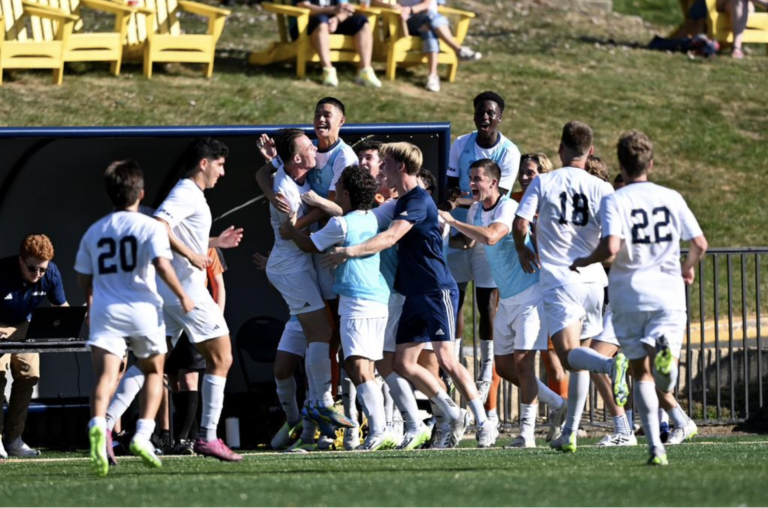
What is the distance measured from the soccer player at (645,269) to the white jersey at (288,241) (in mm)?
2818

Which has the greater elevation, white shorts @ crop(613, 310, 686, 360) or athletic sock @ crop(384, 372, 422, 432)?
white shorts @ crop(613, 310, 686, 360)

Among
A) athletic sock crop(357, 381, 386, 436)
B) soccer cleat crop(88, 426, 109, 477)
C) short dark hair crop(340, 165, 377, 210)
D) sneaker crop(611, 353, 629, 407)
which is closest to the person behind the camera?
soccer cleat crop(88, 426, 109, 477)

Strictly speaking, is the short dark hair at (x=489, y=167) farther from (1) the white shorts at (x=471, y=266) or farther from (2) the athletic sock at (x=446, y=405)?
(2) the athletic sock at (x=446, y=405)

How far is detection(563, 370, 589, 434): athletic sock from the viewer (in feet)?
27.9

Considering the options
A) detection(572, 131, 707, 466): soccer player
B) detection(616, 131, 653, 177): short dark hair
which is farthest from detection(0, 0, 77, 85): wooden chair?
detection(572, 131, 707, 466): soccer player

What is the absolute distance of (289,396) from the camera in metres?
10.3

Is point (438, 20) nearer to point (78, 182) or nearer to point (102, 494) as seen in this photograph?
point (78, 182)

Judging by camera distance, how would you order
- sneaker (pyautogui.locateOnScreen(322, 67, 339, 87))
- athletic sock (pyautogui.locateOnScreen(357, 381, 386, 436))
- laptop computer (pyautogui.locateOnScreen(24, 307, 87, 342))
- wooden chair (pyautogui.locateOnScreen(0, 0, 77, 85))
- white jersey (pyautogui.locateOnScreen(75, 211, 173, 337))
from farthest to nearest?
sneaker (pyautogui.locateOnScreen(322, 67, 339, 87)) < wooden chair (pyautogui.locateOnScreen(0, 0, 77, 85)) < laptop computer (pyautogui.locateOnScreen(24, 307, 87, 342)) < athletic sock (pyautogui.locateOnScreen(357, 381, 386, 436)) < white jersey (pyautogui.locateOnScreen(75, 211, 173, 337))

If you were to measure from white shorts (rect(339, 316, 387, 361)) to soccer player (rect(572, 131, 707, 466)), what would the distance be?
224cm

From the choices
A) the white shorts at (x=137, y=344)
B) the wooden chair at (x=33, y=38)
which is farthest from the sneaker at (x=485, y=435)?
the wooden chair at (x=33, y=38)

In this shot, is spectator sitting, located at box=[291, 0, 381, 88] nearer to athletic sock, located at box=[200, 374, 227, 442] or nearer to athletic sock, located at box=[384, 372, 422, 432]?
athletic sock, located at box=[384, 372, 422, 432]

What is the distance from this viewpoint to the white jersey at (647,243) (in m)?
7.48

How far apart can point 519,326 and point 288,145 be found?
6.87ft

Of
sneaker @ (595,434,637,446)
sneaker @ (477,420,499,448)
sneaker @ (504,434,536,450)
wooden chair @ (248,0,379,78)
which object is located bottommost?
sneaker @ (595,434,637,446)
